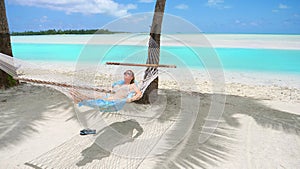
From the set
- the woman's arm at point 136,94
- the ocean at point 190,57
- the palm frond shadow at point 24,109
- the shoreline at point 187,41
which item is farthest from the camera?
the ocean at point 190,57

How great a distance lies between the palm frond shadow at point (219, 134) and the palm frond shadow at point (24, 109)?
4.05 ft

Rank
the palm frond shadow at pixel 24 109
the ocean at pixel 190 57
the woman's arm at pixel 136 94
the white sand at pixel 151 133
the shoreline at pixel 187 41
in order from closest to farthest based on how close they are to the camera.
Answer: the white sand at pixel 151 133 < the woman's arm at pixel 136 94 < the palm frond shadow at pixel 24 109 < the shoreline at pixel 187 41 < the ocean at pixel 190 57

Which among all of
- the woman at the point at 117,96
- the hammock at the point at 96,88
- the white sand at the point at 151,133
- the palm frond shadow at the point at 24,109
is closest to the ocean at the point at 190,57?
the hammock at the point at 96,88

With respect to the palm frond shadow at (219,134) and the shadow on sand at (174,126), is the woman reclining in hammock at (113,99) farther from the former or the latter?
the palm frond shadow at (219,134)

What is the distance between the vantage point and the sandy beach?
1.89m

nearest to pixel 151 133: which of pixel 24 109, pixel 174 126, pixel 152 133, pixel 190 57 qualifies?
pixel 152 133

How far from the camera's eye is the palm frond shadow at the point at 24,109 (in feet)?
7.29

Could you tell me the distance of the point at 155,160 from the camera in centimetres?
190

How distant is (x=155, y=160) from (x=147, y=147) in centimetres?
23

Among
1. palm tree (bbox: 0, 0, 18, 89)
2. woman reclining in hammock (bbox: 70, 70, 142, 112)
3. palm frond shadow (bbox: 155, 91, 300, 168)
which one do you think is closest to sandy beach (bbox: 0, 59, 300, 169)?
palm frond shadow (bbox: 155, 91, 300, 168)

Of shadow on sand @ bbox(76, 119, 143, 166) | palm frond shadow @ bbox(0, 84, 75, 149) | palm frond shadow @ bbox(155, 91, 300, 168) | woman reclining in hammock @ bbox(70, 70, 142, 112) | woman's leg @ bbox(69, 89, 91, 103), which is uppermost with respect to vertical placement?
woman's leg @ bbox(69, 89, 91, 103)

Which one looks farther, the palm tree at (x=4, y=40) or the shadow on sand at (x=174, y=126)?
the palm tree at (x=4, y=40)

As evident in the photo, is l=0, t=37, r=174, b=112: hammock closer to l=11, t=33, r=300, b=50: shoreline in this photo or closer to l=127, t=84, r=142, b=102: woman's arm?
l=127, t=84, r=142, b=102: woman's arm

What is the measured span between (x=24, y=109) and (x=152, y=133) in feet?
4.88
